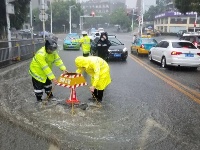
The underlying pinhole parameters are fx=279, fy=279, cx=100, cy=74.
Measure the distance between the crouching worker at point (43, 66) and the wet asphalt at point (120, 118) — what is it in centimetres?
47

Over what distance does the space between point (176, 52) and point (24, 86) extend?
7.29 meters

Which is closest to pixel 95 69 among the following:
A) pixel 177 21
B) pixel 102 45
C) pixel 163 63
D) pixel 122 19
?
pixel 102 45

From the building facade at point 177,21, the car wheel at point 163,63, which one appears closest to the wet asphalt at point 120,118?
the car wheel at point 163,63

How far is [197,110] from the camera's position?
6355 millimetres

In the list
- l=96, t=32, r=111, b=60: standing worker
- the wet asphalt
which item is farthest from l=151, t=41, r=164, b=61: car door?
the wet asphalt

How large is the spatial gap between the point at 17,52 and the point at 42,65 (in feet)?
33.3

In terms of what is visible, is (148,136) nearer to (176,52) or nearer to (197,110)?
(197,110)

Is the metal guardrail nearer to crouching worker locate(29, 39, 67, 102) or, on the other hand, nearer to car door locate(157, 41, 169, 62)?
crouching worker locate(29, 39, 67, 102)

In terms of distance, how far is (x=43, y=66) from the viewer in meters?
6.30

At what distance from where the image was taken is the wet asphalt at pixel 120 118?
4.54 metres

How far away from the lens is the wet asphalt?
454 cm

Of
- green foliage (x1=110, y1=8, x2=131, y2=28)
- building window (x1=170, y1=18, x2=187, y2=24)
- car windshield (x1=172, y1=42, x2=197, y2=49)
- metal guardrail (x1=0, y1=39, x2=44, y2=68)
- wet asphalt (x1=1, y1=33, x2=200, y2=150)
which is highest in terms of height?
green foliage (x1=110, y1=8, x2=131, y2=28)

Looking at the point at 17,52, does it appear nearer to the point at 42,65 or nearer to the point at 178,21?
the point at 42,65

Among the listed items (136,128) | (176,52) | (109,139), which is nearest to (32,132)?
(109,139)
